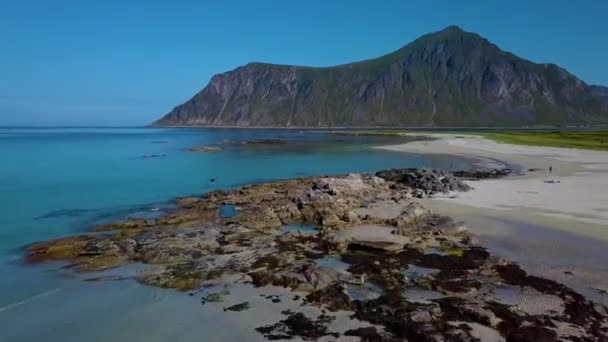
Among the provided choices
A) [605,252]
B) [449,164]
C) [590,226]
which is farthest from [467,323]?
[449,164]

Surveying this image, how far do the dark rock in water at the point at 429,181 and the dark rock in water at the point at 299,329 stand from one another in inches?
802

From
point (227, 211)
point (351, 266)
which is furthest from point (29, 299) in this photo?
point (227, 211)

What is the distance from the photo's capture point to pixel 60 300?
1492 centimetres

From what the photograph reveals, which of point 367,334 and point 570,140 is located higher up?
point 570,140

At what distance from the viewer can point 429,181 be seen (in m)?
34.2

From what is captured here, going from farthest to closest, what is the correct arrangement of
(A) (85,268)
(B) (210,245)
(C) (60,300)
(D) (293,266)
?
1. (B) (210,245)
2. (A) (85,268)
3. (D) (293,266)
4. (C) (60,300)

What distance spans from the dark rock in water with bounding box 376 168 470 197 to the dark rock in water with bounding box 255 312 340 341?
802 inches

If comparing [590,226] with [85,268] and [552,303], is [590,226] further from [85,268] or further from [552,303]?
[85,268]

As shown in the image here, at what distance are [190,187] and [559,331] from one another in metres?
35.3

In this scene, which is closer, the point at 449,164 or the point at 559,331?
the point at 559,331

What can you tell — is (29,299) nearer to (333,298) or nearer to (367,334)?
(333,298)

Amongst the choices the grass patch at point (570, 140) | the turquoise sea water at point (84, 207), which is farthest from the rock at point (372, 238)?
the grass patch at point (570, 140)

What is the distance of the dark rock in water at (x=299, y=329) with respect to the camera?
38.9 feet

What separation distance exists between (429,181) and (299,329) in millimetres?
24294
